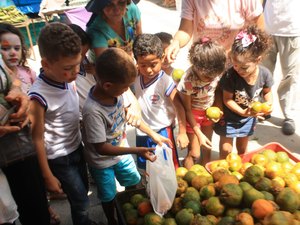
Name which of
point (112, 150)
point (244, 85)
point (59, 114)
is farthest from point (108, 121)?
point (244, 85)

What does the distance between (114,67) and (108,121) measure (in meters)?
0.39

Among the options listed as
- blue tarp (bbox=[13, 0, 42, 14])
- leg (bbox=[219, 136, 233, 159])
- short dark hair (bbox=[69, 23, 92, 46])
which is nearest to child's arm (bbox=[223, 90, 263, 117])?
leg (bbox=[219, 136, 233, 159])

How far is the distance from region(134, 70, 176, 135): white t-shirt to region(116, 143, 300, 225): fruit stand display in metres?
0.52

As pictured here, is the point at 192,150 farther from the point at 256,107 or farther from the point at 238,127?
the point at 256,107

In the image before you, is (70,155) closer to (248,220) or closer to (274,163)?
(248,220)

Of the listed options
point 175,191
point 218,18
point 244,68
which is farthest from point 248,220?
point 218,18

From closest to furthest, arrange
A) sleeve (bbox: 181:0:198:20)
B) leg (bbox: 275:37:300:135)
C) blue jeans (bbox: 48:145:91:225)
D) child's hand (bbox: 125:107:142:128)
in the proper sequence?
blue jeans (bbox: 48:145:91:225) < child's hand (bbox: 125:107:142:128) < sleeve (bbox: 181:0:198:20) < leg (bbox: 275:37:300:135)

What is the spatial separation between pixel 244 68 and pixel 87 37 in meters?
1.32

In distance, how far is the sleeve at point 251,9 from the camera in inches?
99.4

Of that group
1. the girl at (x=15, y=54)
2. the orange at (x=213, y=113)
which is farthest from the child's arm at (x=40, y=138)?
the orange at (x=213, y=113)

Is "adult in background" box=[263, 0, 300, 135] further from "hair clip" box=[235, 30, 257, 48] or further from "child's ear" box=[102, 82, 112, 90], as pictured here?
"child's ear" box=[102, 82, 112, 90]

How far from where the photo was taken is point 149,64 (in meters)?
2.32

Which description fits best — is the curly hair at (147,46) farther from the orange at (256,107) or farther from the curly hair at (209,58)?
the orange at (256,107)

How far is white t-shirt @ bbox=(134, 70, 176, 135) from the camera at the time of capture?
247cm
